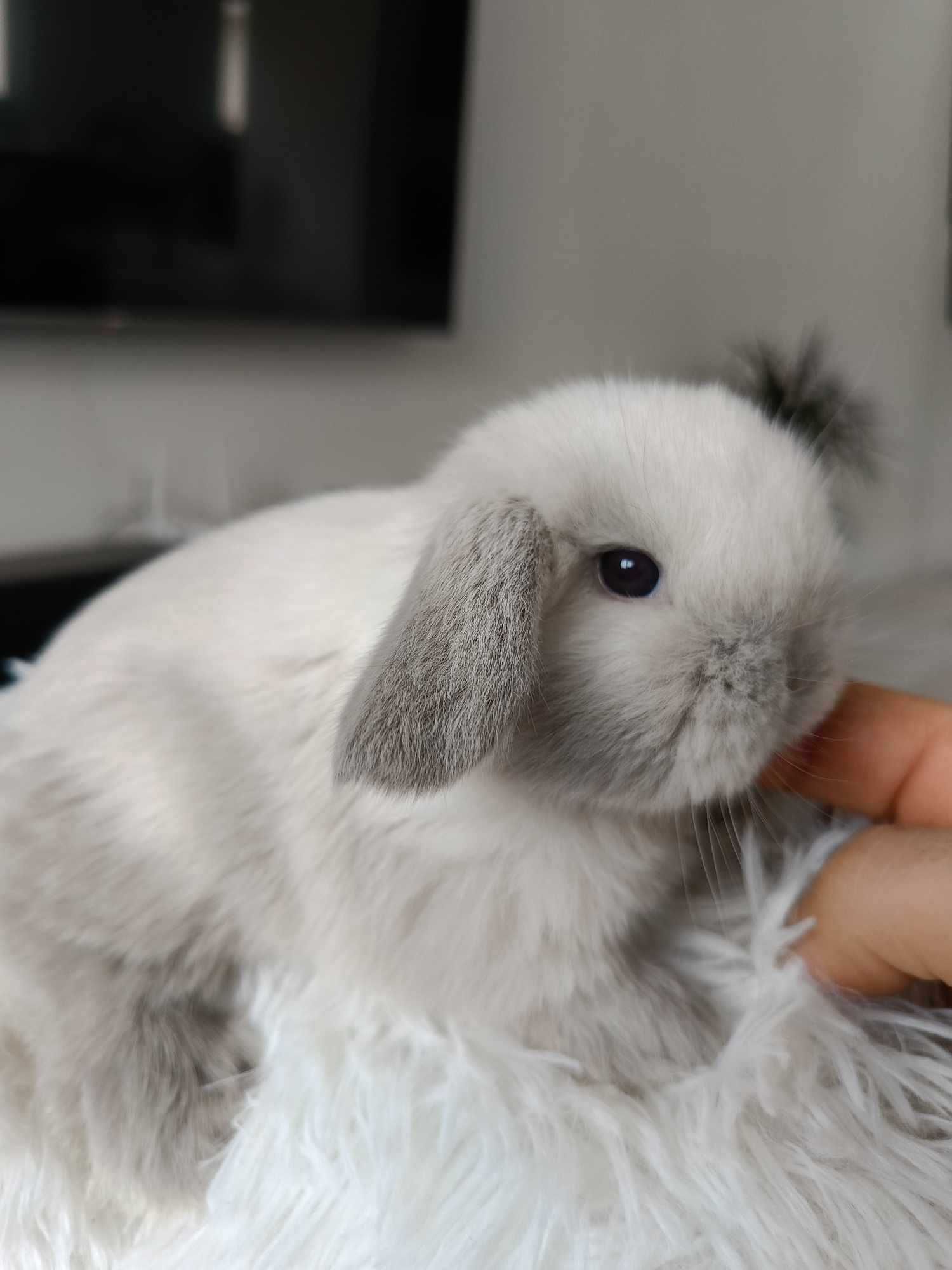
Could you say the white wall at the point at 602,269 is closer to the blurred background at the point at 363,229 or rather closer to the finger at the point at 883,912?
the blurred background at the point at 363,229

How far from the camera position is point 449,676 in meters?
0.46

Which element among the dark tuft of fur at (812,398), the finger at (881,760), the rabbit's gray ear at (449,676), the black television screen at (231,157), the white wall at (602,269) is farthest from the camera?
the dark tuft of fur at (812,398)

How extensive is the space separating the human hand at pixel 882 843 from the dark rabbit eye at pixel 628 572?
15cm

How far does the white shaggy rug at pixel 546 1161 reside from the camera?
471mm

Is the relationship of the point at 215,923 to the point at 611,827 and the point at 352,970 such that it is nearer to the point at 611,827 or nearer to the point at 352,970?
the point at 352,970

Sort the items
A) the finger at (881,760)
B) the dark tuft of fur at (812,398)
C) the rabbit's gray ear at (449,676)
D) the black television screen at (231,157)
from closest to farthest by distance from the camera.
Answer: the rabbit's gray ear at (449,676) < the finger at (881,760) < the black television screen at (231,157) < the dark tuft of fur at (812,398)

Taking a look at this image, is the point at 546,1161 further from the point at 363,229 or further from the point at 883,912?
the point at 363,229

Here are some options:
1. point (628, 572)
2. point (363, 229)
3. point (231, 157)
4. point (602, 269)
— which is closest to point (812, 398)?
point (602, 269)

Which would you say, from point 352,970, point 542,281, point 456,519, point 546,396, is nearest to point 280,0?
point 542,281

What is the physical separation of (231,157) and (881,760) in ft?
4.76

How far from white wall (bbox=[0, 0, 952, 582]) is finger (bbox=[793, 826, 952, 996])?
54.5 inches

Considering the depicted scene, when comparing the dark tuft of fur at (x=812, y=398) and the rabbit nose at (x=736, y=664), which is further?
the dark tuft of fur at (x=812, y=398)

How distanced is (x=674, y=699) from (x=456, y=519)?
0.47 feet

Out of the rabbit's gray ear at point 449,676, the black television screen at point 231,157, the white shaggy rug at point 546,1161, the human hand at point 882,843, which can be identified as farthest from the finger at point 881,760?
the black television screen at point 231,157
